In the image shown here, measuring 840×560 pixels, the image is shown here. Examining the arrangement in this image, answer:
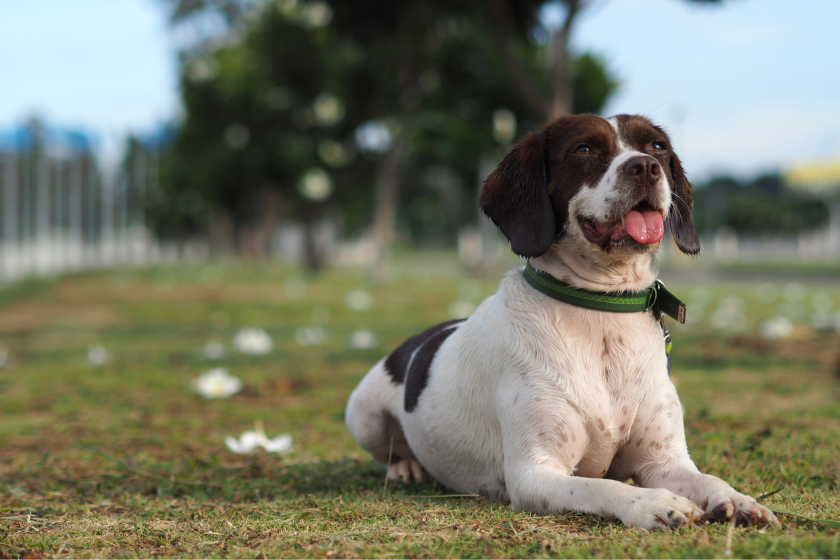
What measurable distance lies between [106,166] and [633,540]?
120ft

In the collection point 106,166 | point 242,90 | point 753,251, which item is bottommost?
→ point 753,251

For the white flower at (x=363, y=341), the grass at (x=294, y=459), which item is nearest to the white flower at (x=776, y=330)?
the grass at (x=294, y=459)

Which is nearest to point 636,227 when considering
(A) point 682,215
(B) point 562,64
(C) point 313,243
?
(A) point 682,215

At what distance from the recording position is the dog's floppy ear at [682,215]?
10.3ft

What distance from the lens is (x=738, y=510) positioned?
7.54 ft

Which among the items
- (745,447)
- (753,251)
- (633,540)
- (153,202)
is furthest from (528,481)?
(753,251)

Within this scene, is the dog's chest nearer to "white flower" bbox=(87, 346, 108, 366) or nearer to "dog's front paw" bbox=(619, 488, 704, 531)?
"dog's front paw" bbox=(619, 488, 704, 531)

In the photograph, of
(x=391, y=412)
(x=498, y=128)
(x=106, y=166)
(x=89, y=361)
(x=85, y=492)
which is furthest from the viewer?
(x=106, y=166)

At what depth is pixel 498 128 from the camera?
18.8 meters

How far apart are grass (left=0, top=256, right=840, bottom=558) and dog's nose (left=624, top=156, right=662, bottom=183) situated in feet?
3.72

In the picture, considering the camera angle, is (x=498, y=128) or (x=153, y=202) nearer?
(x=498, y=128)

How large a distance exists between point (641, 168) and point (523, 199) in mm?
492

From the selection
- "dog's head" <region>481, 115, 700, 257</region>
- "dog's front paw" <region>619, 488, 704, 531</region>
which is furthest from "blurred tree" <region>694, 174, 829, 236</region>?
"dog's front paw" <region>619, 488, 704, 531</region>

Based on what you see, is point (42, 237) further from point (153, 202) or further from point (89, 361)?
point (153, 202)
